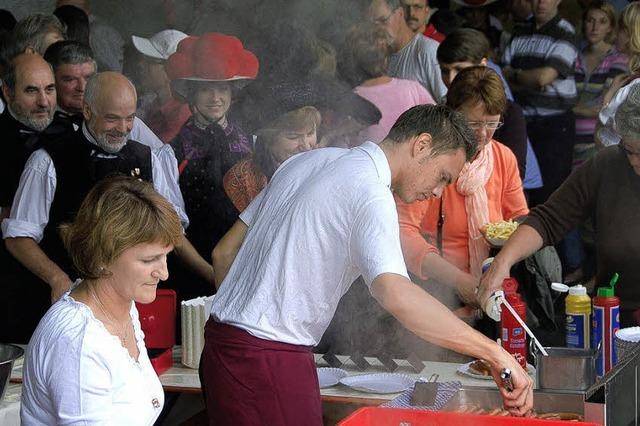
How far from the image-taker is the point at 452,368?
354 centimetres

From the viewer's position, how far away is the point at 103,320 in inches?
89.6

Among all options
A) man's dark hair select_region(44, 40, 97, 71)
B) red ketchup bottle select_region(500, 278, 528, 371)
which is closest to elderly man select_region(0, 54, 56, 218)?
man's dark hair select_region(44, 40, 97, 71)

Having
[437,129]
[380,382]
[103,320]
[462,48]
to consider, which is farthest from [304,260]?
[462,48]

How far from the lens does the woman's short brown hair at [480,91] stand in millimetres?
3980

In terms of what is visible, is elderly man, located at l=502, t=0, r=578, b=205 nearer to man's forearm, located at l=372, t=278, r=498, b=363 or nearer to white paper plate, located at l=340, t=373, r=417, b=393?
white paper plate, located at l=340, t=373, r=417, b=393

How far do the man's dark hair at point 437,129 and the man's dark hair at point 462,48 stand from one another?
5.77 ft

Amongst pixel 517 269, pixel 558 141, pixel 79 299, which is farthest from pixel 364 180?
pixel 558 141

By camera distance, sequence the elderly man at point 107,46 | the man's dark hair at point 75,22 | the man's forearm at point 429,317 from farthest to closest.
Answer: the man's dark hair at point 75,22 < the elderly man at point 107,46 < the man's forearm at point 429,317

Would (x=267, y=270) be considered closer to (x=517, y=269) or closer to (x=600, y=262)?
(x=600, y=262)

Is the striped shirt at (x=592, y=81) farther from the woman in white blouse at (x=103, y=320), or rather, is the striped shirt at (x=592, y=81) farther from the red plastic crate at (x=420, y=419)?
the woman in white blouse at (x=103, y=320)

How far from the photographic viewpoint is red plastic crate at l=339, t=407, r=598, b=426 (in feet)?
7.73

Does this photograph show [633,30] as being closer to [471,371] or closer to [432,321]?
[471,371]

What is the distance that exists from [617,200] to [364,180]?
1.23m

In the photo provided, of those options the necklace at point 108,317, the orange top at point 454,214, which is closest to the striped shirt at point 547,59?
the orange top at point 454,214
